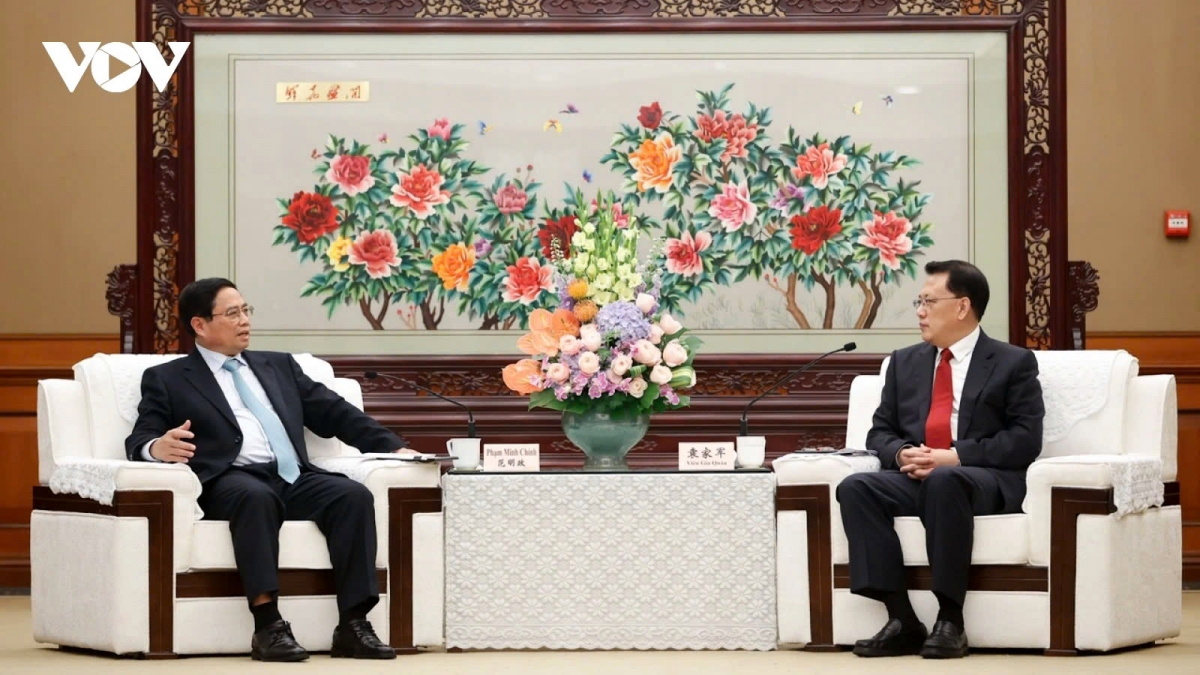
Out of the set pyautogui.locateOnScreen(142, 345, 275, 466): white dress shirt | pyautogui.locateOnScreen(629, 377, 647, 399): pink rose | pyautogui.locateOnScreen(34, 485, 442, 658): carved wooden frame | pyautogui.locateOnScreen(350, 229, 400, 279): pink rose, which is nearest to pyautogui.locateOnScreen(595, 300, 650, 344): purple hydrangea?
pyautogui.locateOnScreen(629, 377, 647, 399): pink rose

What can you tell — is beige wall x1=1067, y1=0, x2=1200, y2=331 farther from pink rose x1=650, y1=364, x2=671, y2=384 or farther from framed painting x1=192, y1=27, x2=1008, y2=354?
pink rose x1=650, y1=364, x2=671, y2=384

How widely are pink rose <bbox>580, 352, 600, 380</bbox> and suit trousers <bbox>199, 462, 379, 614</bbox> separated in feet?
2.25

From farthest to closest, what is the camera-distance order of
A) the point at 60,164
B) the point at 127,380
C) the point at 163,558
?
the point at 60,164 < the point at 127,380 < the point at 163,558

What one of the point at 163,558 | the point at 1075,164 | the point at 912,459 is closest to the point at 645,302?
the point at 912,459

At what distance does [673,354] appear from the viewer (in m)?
4.37

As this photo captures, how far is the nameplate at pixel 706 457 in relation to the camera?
440 centimetres

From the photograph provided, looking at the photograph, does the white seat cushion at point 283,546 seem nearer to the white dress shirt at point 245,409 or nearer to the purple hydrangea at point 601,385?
the white dress shirt at point 245,409

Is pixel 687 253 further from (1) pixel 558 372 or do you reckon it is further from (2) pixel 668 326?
(1) pixel 558 372

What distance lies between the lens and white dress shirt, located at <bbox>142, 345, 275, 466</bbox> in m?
4.45

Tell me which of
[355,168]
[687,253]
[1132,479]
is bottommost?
[1132,479]

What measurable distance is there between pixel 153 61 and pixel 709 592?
2.90m

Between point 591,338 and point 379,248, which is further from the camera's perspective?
point 379,248

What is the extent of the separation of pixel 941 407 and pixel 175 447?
7.16 feet

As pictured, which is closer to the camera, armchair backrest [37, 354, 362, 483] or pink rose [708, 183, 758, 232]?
armchair backrest [37, 354, 362, 483]
